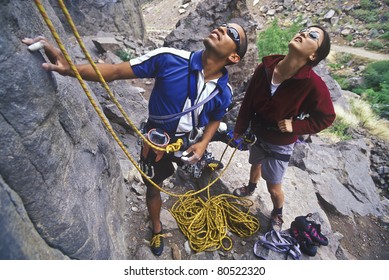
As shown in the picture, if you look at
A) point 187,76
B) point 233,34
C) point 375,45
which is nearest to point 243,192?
point 187,76

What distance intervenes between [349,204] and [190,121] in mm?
4087

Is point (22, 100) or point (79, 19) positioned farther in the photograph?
point (79, 19)

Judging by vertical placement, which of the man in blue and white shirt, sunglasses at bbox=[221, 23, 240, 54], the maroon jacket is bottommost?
the maroon jacket

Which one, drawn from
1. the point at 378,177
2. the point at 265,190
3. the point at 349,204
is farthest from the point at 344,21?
the point at 265,190

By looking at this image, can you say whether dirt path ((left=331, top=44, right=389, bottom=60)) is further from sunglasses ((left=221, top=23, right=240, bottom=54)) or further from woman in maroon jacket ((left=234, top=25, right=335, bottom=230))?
sunglasses ((left=221, top=23, right=240, bottom=54))

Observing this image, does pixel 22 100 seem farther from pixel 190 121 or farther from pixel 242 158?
pixel 242 158

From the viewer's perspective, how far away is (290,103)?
8.40 feet

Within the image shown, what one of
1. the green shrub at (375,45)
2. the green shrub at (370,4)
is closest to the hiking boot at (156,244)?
the green shrub at (375,45)

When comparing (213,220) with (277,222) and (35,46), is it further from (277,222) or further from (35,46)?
(35,46)

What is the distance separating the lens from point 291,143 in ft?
9.47

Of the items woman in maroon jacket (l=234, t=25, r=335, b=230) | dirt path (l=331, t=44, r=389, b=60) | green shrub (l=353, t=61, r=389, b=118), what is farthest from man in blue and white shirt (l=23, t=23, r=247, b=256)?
dirt path (l=331, t=44, r=389, b=60)

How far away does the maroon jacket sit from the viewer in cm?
248

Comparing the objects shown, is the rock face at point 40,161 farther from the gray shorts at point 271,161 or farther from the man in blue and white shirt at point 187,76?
the gray shorts at point 271,161

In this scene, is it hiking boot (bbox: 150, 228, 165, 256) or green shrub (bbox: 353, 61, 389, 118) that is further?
green shrub (bbox: 353, 61, 389, 118)
